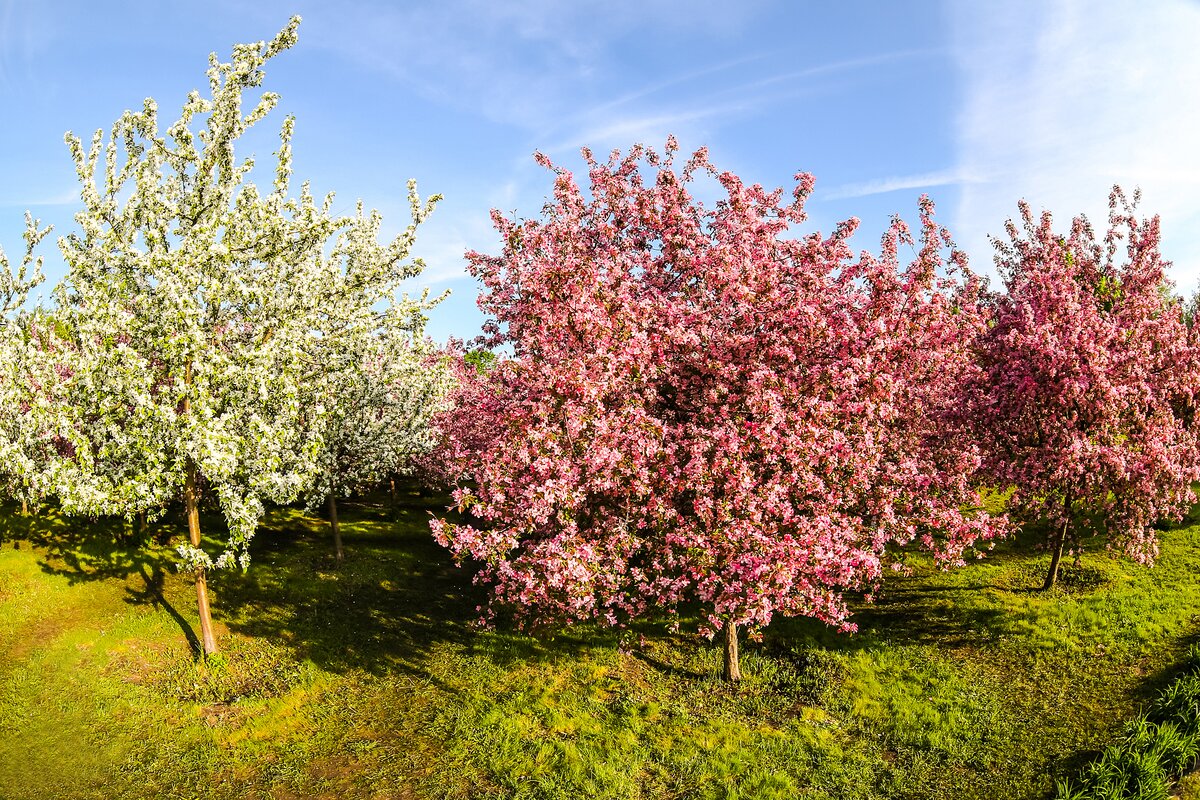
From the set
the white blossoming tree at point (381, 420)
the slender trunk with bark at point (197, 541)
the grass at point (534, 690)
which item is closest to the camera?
the grass at point (534, 690)

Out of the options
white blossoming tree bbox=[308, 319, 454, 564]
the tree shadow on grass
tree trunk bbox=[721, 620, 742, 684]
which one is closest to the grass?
the tree shadow on grass

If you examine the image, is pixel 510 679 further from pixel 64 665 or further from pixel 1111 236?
pixel 1111 236

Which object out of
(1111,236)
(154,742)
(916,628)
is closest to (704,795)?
(916,628)

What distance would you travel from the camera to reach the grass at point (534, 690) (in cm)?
1397

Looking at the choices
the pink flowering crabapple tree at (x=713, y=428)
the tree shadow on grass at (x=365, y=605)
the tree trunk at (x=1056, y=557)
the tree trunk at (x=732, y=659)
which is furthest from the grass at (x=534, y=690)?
the pink flowering crabapple tree at (x=713, y=428)

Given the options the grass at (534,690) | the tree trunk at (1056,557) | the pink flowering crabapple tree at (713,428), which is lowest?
the grass at (534,690)

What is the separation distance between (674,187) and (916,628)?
14.5 metres

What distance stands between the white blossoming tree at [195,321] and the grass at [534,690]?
9.52ft

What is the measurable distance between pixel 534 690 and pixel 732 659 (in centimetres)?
508

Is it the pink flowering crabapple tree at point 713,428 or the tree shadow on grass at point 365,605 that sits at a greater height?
the pink flowering crabapple tree at point 713,428

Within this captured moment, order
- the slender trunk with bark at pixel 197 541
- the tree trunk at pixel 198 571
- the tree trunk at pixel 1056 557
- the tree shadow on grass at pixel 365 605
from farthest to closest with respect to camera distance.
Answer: the tree trunk at pixel 1056 557
the tree shadow on grass at pixel 365 605
the tree trunk at pixel 198 571
the slender trunk with bark at pixel 197 541

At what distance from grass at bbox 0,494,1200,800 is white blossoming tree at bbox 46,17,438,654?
2901 millimetres

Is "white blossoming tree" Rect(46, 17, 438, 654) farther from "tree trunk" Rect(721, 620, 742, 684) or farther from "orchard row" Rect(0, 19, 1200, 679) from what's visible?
"tree trunk" Rect(721, 620, 742, 684)

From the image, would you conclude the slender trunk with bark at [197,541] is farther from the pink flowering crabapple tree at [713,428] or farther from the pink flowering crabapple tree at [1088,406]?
the pink flowering crabapple tree at [1088,406]
